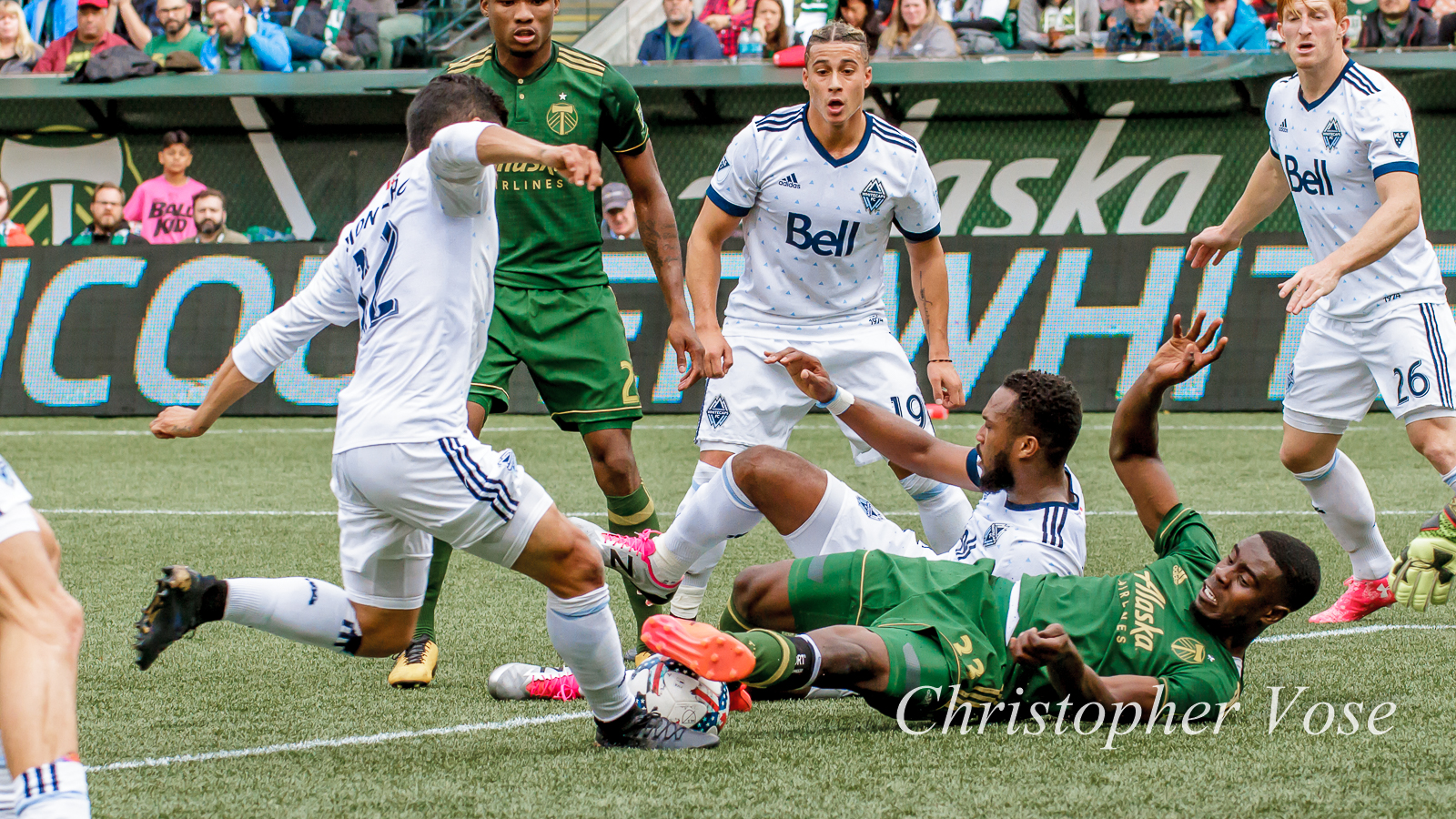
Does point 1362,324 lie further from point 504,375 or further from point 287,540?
point 287,540

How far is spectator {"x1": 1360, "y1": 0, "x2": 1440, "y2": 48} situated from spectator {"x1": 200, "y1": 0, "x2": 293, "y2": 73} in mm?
10533

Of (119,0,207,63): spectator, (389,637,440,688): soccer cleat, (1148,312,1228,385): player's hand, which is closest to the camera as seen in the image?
(1148,312,1228,385): player's hand

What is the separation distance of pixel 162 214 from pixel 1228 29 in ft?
33.3

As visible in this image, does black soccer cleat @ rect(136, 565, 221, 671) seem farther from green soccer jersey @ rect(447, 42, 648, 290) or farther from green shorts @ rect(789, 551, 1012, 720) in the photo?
green soccer jersey @ rect(447, 42, 648, 290)

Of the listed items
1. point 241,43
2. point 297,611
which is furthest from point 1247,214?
point 241,43

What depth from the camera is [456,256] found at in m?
3.44

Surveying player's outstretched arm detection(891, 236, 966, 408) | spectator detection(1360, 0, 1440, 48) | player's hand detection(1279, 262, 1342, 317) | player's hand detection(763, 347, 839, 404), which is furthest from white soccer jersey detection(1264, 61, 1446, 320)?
spectator detection(1360, 0, 1440, 48)

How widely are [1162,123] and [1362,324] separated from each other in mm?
9957

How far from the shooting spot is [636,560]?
4.49 m

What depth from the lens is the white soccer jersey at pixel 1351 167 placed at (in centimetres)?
513

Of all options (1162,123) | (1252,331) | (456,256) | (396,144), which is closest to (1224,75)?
(1162,123)

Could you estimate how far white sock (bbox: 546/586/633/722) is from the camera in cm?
354

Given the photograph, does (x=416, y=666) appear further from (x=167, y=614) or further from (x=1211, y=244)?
(x=1211, y=244)

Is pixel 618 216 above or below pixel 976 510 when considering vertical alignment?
below
